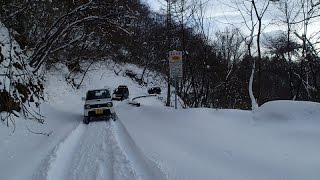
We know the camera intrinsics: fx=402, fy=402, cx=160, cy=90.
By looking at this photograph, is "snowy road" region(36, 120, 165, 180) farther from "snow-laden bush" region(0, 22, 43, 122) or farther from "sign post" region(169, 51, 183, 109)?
"sign post" region(169, 51, 183, 109)

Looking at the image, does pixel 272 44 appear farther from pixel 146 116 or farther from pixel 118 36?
pixel 146 116

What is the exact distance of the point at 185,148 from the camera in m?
10.7

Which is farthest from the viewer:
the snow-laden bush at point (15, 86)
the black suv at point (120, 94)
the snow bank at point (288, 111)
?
the black suv at point (120, 94)

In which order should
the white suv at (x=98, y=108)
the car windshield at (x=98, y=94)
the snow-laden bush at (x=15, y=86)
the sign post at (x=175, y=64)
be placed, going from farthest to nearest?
the car windshield at (x=98, y=94), the white suv at (x=98, y=108), the sign post at (x=175, y=64), the snow-laden bush at (x=15, y=86)

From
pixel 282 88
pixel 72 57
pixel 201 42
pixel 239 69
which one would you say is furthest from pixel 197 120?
pixel 282 88

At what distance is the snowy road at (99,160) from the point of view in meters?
8.45

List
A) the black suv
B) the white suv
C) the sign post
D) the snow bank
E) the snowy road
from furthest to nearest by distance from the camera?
1. the black suv
2. the white suv
3. the sign post
4. the snow bank
5. the snowy road

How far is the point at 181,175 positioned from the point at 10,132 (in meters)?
8.20

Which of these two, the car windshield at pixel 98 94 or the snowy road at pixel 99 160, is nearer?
the snowy road at pixel 99 160

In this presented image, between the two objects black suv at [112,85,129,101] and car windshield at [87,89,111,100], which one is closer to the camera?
car windshield at [87,89,111,100]

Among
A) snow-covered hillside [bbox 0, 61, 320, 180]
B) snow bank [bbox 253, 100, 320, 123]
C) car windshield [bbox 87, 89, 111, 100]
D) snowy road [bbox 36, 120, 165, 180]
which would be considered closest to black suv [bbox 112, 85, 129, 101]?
car windshield [bbox 87, 89, 111, 100]

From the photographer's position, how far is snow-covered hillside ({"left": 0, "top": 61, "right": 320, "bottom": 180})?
8016mm

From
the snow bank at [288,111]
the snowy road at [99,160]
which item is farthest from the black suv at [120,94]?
the snow bank at [288,111]

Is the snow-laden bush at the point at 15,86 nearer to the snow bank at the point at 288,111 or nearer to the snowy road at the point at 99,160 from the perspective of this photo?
the snowy road at the point at 99,160
